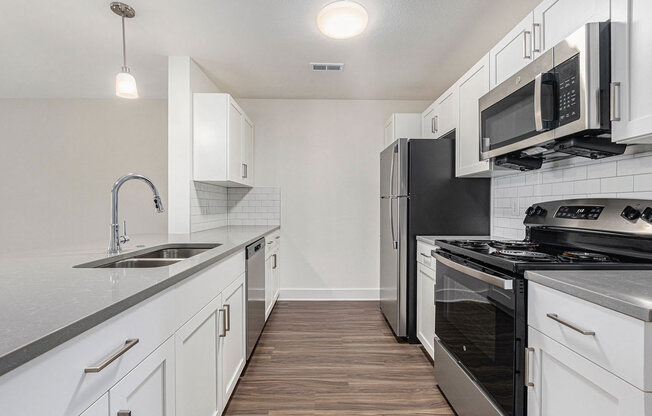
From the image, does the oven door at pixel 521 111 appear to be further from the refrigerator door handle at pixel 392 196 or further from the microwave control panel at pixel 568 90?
the refrigerator door handle at pixel 392 196

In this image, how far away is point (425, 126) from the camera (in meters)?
3.30

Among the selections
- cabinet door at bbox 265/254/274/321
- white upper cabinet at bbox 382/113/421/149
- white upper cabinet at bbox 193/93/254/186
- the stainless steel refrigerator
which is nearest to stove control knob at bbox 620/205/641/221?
the stainless steel refrigerator

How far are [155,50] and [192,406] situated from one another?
273 cm

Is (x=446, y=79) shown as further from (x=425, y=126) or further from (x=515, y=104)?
(x=515, y=104)

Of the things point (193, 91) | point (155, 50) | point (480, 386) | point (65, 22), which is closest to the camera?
point (480, 386)

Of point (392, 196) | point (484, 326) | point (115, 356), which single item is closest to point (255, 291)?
point (392, 196)

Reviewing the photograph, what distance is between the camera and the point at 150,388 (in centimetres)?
98

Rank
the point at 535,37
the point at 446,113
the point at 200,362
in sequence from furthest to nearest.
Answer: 1. the point at 446,113
2. the point at 535,37
3. the point at 200,362

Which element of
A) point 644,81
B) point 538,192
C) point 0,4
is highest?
point 0,4

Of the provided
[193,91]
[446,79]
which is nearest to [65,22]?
[193,91]

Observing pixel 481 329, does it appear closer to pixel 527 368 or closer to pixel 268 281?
pixel 527 368

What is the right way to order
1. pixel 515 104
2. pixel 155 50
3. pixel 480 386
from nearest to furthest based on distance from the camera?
pixel 480 386
pixel 515 104
pixel 155 50

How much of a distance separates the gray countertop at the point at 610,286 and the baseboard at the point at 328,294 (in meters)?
2.97

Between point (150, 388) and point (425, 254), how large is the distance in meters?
1.94
